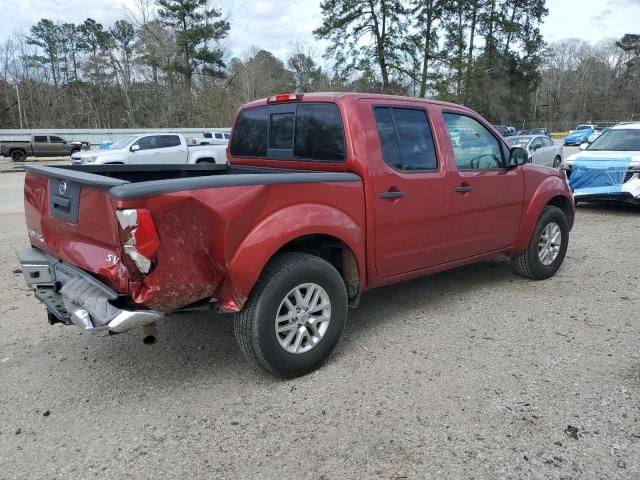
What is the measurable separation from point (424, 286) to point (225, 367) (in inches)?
103

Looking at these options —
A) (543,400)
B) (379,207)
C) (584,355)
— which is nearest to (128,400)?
(379,207)

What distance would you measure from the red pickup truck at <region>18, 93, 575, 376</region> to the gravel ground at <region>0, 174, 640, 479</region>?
442 millimetres

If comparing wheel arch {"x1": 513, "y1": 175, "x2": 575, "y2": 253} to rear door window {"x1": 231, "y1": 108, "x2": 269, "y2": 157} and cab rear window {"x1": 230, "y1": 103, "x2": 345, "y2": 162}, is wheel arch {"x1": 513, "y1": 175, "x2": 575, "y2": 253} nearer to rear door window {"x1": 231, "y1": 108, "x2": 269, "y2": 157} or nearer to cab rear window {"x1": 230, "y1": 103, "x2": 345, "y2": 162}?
cab rear window {"x1": 230, "y1": 103, "x2": 345, "y2": 162}

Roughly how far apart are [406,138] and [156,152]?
15.0 m

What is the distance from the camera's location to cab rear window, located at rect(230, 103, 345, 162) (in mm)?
3922

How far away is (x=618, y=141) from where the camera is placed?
409 inches

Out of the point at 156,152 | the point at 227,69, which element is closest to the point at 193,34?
the point at 227,69

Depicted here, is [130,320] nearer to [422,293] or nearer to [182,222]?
[182,222]

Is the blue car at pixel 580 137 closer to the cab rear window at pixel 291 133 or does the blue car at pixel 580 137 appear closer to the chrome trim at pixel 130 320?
the cab rear window at pixel 291 133

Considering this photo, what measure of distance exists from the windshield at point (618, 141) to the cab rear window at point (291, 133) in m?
8.46

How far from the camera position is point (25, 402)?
321 centimetres

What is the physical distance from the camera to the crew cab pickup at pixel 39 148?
29.6 meters

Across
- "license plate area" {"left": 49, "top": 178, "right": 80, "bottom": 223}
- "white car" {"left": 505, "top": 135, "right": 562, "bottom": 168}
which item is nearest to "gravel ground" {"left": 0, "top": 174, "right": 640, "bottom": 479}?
"license plate area" {"left": 49, "top": 178, "right": 80, "bottom": 223}

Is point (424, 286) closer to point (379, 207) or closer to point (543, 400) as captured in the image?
point (379, 207)
